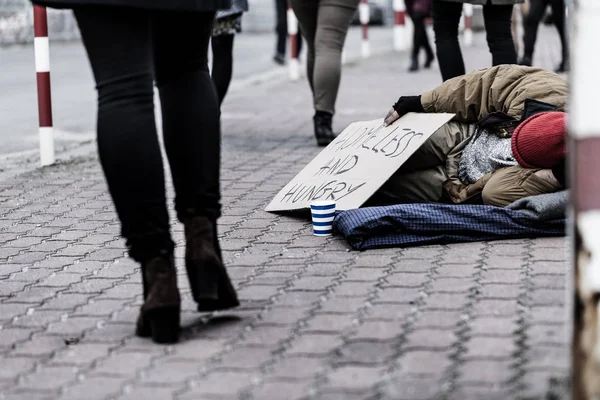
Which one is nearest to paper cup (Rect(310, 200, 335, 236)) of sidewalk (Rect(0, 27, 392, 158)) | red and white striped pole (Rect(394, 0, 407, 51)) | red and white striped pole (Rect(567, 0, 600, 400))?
red and white striped pole (Rect(567, 0, 600, 400))

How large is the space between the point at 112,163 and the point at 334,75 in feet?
12.6

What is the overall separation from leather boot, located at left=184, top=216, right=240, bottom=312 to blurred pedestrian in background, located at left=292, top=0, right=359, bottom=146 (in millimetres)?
3525

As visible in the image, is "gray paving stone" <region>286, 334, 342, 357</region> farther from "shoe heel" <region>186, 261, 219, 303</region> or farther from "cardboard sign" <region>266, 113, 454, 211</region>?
"cardboard sign" <region>266, 113, 454, 211</region>

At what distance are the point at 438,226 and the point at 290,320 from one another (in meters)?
1.05

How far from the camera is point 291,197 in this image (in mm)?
4613

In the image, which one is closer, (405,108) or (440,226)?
(440,226)

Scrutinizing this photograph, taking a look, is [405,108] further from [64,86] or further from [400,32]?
[400,32]

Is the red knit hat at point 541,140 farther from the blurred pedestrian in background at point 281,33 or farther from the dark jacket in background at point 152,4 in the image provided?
the blurred pedestrian in background at point 281,33

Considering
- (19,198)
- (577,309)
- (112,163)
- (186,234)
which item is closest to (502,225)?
(186,234)

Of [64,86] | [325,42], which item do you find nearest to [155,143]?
[325,42]

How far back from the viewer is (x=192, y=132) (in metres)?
2.98

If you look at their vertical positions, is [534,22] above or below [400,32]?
above

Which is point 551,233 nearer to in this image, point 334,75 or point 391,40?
point 334,75

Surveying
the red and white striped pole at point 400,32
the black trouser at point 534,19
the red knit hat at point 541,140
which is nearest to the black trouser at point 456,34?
the red knit hat at point 541,140
